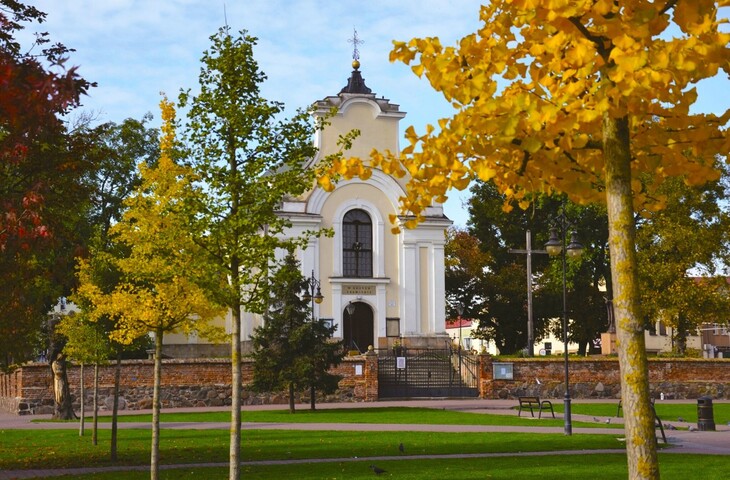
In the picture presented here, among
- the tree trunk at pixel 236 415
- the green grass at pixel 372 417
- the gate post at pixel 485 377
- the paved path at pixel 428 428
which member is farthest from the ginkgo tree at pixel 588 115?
the gate post at pixel 485 377

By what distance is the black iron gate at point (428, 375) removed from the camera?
38.2m

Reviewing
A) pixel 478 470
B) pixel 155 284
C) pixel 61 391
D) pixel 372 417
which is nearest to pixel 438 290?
pixel 372 417

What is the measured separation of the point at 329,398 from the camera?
36906 millimetres

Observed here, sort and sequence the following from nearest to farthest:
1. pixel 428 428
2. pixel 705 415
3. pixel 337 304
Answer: pixel 705 415
pixel 428 428
pixel 337 304

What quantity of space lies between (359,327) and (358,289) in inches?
77.9

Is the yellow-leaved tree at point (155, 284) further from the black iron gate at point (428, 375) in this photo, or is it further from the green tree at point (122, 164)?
the green tree at point (122, 164)

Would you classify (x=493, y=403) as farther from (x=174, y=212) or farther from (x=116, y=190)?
(x=116, y=190)

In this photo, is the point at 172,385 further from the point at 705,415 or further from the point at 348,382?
the point at 705,415

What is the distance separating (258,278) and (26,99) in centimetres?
631

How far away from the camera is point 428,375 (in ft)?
131

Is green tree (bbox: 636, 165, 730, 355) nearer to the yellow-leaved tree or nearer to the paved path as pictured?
the paved path

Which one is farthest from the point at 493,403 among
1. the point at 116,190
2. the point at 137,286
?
the point at 116,190

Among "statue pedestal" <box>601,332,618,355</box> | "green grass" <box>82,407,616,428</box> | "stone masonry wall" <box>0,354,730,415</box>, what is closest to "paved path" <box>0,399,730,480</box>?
"stone masonry wall" <box>0,354,730,415</box>

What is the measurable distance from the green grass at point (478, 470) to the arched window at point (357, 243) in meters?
31.8
